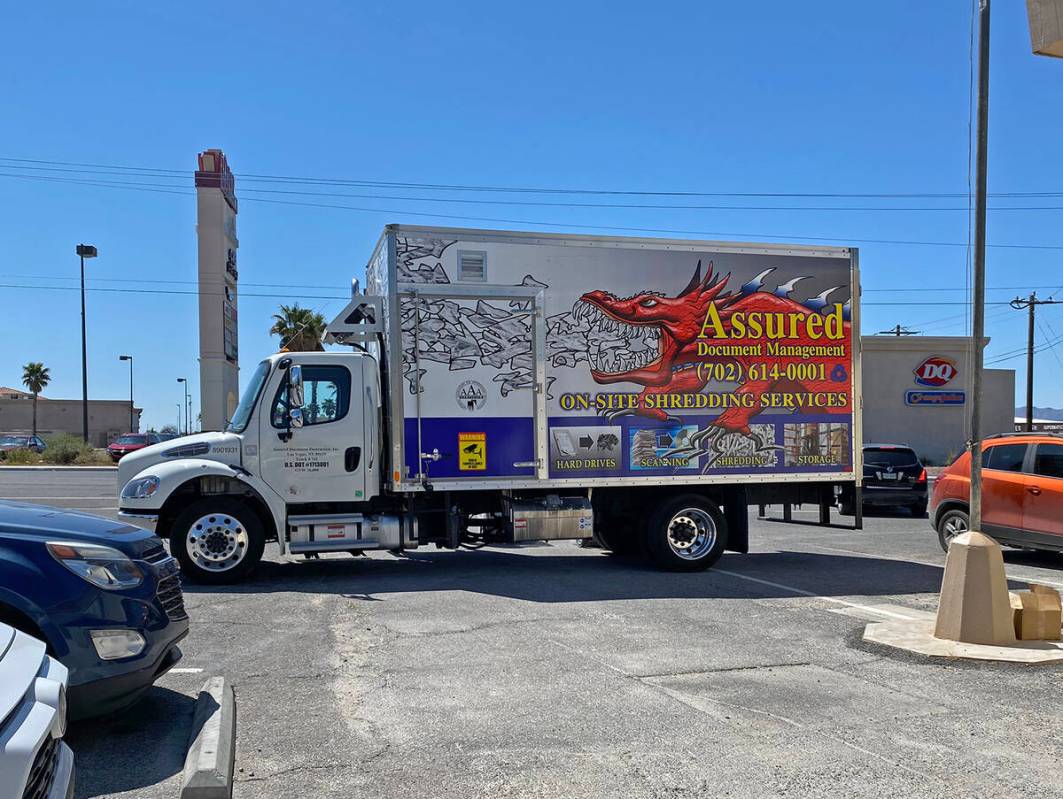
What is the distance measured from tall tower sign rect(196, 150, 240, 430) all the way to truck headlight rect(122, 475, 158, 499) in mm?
27389

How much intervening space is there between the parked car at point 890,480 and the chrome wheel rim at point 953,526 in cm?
524

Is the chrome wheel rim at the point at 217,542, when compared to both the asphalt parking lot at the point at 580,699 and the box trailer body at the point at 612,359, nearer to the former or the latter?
the asphalt parking lot at the point at 580,699

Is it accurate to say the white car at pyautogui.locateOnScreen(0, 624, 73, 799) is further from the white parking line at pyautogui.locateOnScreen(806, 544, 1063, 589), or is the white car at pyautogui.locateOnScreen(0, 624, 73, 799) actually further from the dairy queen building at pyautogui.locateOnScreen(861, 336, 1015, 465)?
the dairy queen building at pyautogui.locateOnScreen(861, 336, 1015, 465)

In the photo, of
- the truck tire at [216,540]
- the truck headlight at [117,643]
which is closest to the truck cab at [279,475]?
the truck tire at [216,540]

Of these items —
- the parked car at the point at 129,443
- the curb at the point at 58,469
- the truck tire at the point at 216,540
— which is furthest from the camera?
the parked car at the point at 129,443

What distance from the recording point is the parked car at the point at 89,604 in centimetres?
446

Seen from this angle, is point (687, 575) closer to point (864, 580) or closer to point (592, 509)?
point (592, 509)

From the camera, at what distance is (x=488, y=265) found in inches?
399

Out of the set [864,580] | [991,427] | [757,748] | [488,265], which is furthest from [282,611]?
[991,427]

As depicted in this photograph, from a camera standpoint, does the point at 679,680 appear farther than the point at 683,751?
Yes

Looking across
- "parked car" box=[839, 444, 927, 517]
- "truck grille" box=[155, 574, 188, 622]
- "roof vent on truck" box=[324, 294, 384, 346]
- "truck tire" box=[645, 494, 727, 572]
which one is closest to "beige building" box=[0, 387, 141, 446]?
"parked car" box=[839, 444, 927, 517]

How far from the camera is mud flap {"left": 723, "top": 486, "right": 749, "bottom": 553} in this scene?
36.0 ft

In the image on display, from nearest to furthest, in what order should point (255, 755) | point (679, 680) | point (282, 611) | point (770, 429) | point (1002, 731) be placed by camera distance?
point (255, 755)
point (1002, 731)
point (679, 680)
point (282, 611)
point (770, 429)

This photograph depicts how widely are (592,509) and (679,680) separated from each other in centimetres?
455
